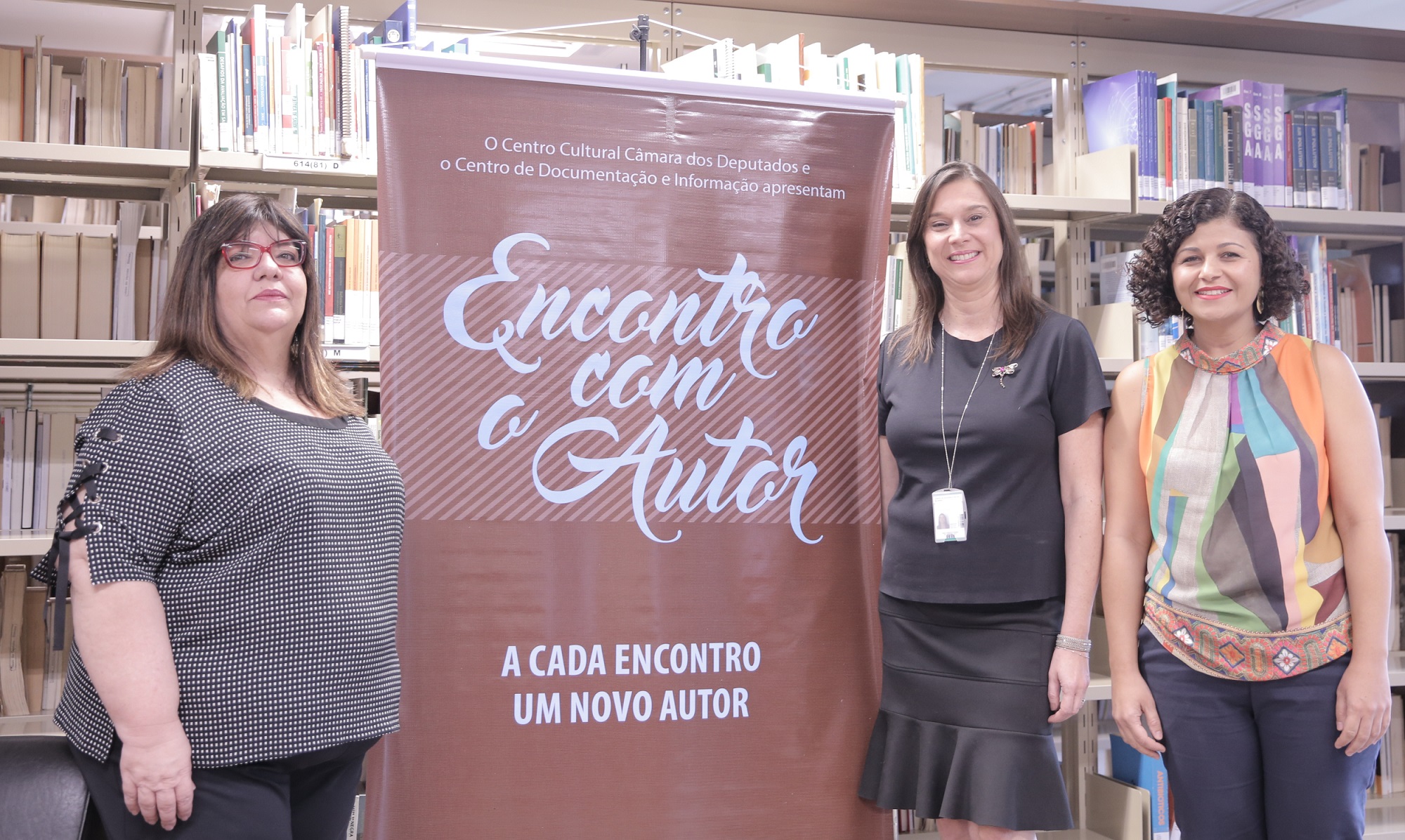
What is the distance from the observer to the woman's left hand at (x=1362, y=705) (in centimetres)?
174

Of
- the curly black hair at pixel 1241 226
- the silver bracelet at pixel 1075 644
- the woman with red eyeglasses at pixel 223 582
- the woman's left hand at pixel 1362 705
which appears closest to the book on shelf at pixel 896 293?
the curly black hair at pixel 1241 226

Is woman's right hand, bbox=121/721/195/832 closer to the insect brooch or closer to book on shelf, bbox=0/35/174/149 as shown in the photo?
the insect brooch

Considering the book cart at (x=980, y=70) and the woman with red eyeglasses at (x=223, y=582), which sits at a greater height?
the book cart at (x=980, y=70)

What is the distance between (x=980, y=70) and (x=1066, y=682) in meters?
2.09

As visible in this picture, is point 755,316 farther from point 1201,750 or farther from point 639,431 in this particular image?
point 1201,750

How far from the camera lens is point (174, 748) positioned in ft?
4.75

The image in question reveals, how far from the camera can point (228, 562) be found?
4.99 ft

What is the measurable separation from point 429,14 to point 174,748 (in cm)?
208

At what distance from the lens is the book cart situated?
2.54 m

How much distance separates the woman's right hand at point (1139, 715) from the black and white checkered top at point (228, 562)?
128 centimetres

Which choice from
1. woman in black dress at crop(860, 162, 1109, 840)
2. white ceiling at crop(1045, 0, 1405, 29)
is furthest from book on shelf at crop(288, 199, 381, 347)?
white ceiling at crop(1045, 0, 1405, 29)

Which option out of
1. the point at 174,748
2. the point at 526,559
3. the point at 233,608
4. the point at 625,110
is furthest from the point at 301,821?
the point at 625,110

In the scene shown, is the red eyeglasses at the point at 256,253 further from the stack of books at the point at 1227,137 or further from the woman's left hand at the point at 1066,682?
the stack of books at the point at 1227,137

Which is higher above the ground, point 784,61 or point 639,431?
point 784,61
